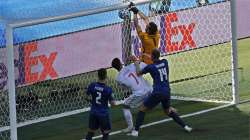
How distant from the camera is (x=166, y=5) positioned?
16391 millimetres

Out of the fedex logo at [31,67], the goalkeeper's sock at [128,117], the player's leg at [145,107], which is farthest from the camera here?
the fedex logo at [31,67]

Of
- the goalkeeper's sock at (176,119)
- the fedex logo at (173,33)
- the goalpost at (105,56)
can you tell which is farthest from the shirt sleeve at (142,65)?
the fedex logo at (173,33)

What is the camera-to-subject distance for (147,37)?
14.5 metres

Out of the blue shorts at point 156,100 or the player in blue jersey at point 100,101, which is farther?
the blue shorts at point 156,100

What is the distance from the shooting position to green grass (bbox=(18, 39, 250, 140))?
13117 mm

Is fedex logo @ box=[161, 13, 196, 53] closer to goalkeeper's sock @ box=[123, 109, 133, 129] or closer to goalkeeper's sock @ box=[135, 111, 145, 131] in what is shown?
goalkeeper's sock @ box=[123, 109, 133, 129]

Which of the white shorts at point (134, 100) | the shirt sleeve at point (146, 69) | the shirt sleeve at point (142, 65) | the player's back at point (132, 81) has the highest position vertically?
the shirt sleeve at point (142, 65)

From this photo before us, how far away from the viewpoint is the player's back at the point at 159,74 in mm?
12867

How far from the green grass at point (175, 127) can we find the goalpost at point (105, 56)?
1.34ft

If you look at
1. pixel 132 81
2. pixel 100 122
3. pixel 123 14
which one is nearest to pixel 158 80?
pixel 132 81

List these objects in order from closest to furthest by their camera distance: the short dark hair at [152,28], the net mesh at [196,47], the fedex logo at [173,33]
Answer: the short dark hair at [152,28], the net mesh at [196,47], the fedex logo at [173,33]

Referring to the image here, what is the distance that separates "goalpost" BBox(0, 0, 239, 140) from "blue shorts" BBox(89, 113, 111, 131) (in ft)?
7.36

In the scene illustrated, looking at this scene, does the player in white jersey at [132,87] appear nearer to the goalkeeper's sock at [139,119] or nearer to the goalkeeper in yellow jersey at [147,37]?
the goalkeeper's sock at [139,119]

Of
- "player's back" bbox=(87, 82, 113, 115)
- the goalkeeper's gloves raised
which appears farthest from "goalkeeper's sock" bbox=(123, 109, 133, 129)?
the goalkeeper's gloves raised
